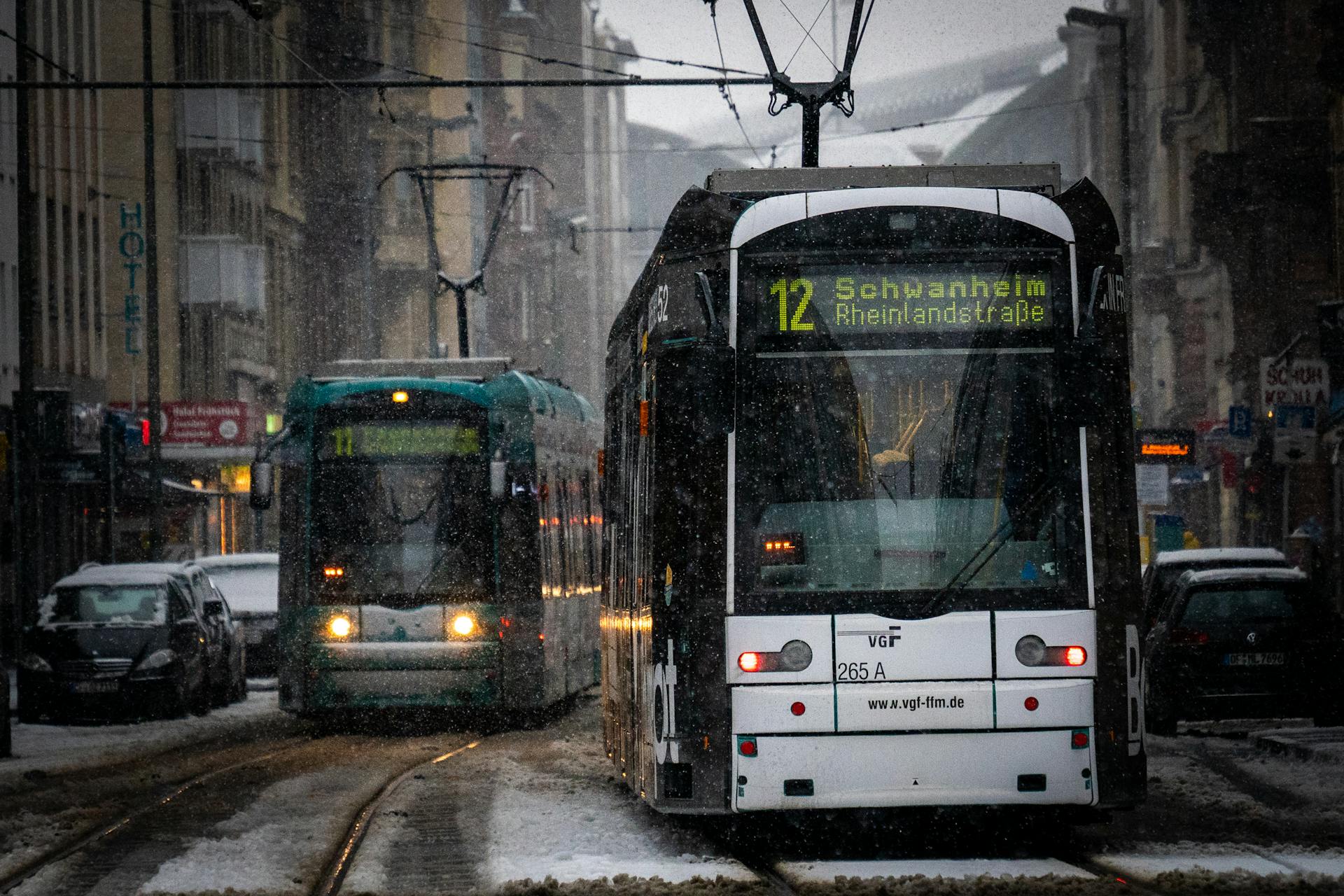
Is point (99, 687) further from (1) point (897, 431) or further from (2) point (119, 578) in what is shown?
(1) point (897, 431)

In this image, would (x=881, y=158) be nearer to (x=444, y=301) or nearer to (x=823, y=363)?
(x=444, y=301)

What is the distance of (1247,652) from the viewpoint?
1909 centimetres

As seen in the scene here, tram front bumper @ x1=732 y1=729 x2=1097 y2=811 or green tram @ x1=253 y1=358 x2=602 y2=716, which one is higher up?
green tram @ x1=253 y1=358 x2=602 y2=716

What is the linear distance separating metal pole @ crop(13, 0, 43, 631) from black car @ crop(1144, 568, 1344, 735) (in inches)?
434

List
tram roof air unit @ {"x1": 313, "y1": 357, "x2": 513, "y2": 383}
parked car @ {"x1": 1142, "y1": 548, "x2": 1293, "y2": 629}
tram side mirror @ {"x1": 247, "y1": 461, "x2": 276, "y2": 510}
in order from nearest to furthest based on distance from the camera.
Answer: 1. tram side mirror @ {"x1": 247, "y1": 461, "x2": 276, "y2": 510}
2. tram roof air unit @ {"x1": 313, "y1": 357, "x2": 513, "y2": 383}
3. parked car @ {"x1": 1142, "y1": 548, "x2": 1293, "y2": 629}

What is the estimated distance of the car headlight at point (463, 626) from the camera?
19.0 meters

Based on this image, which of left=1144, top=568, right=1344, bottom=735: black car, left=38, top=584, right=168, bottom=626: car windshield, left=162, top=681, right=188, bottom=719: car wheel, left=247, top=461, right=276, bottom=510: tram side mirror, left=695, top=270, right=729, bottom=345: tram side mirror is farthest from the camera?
left=38, top=584, right=168, bottom=626: car windshield

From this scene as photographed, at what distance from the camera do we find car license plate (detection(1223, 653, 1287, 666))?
1905 centimetres

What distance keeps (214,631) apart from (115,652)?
1.80 metres

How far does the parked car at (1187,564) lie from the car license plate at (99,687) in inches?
400

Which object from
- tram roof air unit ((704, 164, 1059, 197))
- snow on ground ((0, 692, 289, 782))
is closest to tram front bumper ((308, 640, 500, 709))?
snow on ground ((0, 692, 289, 782))

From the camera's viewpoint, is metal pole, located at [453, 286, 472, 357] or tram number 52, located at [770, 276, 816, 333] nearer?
tram number 52, located at [770, 276, 816, 333]

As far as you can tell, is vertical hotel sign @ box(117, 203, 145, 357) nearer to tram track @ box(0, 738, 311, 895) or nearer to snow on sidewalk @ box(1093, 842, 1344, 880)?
tram track @ box(0, 738, 311, 895)

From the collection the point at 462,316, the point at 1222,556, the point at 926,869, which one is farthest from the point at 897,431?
the point at 462,316
